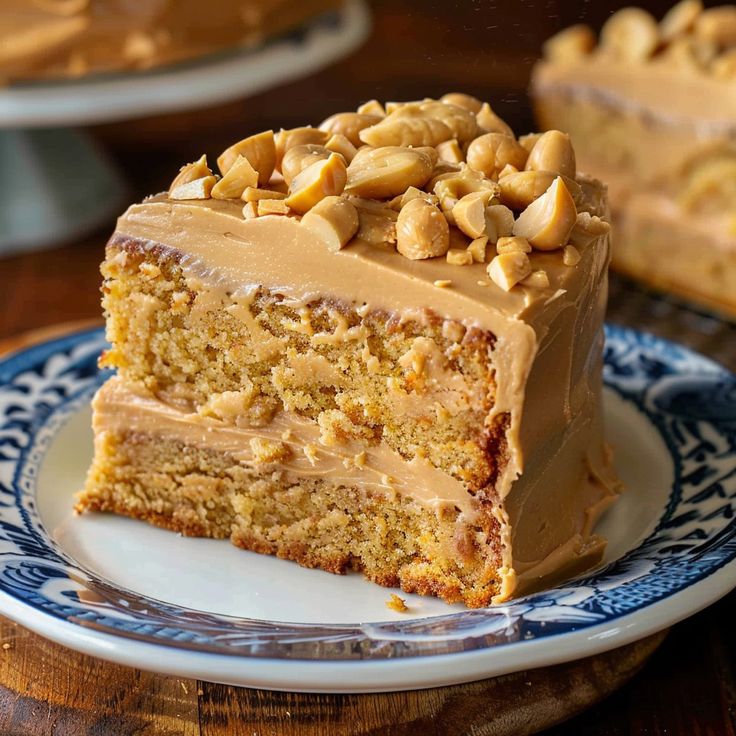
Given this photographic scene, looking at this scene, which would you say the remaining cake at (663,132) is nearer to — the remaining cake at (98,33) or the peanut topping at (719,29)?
the peanut topping at (719,29)

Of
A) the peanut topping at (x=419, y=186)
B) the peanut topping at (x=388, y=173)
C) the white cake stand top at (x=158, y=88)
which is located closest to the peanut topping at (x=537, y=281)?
the peanut topping at (x=419, y=186)

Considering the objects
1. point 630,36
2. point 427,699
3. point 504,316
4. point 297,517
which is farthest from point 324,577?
point 630,36

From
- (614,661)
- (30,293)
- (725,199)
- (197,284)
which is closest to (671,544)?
(614,661)

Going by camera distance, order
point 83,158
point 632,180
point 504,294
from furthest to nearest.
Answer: point 83,158 → point 632,180 → point 504,294

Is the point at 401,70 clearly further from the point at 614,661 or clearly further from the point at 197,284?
the point at 614,661

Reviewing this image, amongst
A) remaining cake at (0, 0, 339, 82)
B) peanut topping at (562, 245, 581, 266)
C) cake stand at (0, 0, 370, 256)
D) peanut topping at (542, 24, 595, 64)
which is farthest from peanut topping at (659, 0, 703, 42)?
peanut topping at (562, 245, 581, 266)

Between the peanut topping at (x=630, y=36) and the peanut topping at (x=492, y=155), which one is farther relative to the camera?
the peanut topping at (x=630, y=36)
